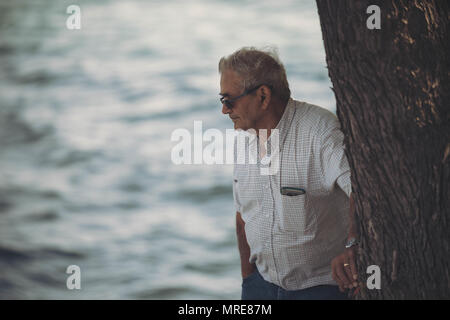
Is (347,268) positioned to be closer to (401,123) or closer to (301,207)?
(301,207)

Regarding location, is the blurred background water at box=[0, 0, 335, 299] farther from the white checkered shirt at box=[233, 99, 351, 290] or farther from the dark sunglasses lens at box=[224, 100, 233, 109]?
the dark sunglasses lens at box=[224, 100, 233, 109]

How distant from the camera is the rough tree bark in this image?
2.26 metres

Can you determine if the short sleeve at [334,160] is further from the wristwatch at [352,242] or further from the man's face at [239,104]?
the man's face at [239,104]

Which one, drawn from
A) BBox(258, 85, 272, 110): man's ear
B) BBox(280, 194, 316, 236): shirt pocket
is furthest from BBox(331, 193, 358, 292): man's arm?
BBox(258, 85, 272, 110): man's ear

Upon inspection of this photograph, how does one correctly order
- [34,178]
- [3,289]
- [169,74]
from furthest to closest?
[169,74] → [34,178] → [3,289]

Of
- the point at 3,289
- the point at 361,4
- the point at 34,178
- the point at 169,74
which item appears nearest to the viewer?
the point at 361,4

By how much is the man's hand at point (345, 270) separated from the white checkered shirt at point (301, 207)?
258 millimetres

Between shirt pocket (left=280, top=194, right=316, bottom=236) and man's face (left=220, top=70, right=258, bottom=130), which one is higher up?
man's face (left=220, top=70, right=258, bottom=130)

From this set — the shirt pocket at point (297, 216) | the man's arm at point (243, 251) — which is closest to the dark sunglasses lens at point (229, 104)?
the shirt pocket at point (297, 216)

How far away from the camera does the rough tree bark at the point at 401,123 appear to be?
7.41ft
